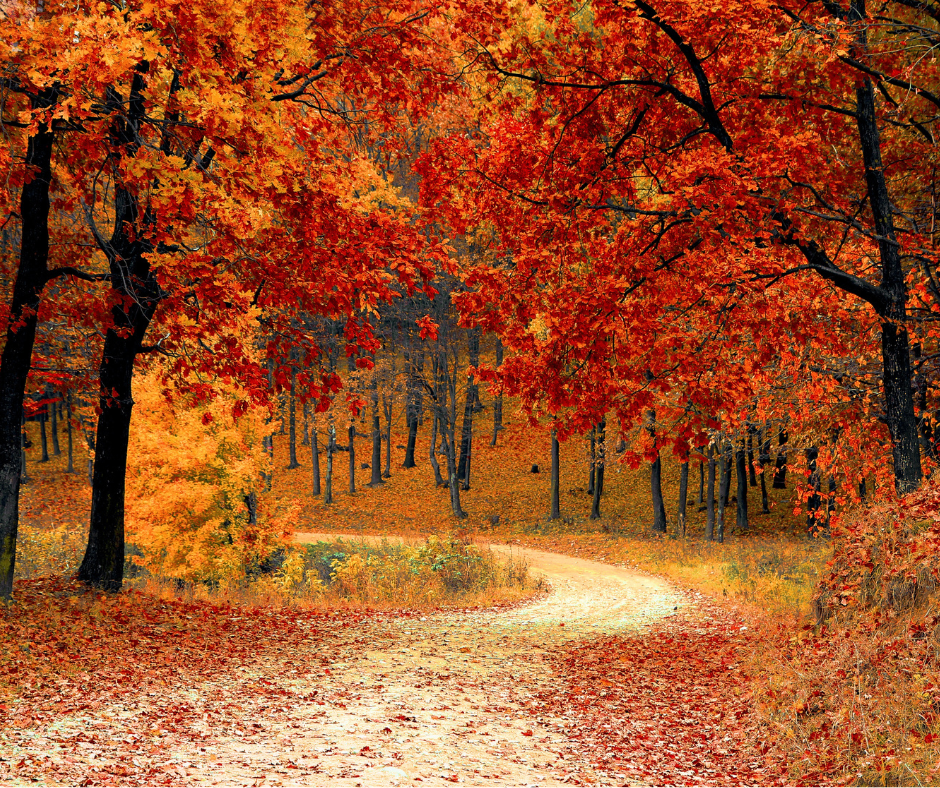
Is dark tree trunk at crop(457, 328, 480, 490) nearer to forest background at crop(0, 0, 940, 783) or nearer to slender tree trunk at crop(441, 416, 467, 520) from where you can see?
slender tree trunk at crop(441, 416, 467, 520)

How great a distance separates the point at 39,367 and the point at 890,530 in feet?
39.5

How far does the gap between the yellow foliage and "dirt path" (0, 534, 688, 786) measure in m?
5.82

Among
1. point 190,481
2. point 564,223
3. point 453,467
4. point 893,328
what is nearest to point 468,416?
point 453,467

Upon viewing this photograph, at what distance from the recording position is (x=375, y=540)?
84.5 ft

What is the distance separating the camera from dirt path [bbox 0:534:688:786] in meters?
5.55

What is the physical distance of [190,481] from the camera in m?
16.2

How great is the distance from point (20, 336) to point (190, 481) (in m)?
6.84

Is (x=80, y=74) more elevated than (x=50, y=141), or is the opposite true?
(x=50, y=141)

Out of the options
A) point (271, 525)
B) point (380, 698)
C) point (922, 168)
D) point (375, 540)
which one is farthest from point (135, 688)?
point (375, 540)

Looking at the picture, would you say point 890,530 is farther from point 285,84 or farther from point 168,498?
point 168,498

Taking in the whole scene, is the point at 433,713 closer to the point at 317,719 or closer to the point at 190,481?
the point at 317,719

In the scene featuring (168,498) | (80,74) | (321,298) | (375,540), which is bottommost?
(375,540)

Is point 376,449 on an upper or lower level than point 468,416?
lower

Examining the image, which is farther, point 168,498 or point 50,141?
point 168,498
